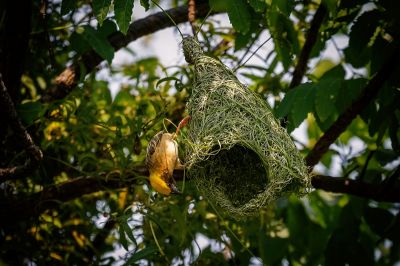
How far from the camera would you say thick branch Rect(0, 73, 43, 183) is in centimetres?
184

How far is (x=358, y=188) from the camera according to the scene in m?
2.12

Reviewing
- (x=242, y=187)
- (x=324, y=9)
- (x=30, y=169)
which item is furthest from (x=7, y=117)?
(x=324, y=9)

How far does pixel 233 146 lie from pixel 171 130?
2.13 feet

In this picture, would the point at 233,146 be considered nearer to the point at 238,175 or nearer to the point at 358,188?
the point at 238,175

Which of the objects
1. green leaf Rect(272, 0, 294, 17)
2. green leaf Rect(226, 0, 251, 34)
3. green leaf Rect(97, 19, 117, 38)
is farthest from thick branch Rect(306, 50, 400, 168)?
green leaf Rect(97, 19, 117, 38)

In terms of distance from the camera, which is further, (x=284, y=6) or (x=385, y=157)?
(x=385, y=157)

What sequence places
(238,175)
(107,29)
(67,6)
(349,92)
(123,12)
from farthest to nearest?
(107,29), (349,92), (238,175), (67,6), (123,12)

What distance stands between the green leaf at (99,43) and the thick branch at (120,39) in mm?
184

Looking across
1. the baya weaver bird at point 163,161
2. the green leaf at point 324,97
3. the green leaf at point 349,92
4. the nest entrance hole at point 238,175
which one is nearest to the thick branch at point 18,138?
the baya weaver bird at point 163,161

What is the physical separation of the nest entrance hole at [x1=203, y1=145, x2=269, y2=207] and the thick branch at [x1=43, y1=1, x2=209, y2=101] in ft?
2.97

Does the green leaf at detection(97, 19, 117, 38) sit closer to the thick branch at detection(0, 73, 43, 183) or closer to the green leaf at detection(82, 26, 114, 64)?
the green leaf at detection(82, 26, 114, 64)

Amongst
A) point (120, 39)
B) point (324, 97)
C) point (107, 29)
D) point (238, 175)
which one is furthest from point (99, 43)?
point (324, 97)

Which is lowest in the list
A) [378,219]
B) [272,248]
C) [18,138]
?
[272,248]

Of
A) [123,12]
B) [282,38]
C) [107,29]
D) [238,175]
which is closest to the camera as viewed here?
[123,12]
